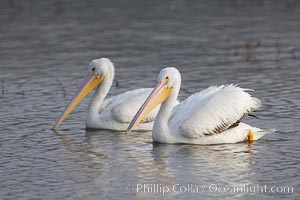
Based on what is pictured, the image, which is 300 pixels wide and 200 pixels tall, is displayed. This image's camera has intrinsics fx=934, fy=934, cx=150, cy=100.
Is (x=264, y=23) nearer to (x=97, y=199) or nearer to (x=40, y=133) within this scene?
(x=40, y=133)

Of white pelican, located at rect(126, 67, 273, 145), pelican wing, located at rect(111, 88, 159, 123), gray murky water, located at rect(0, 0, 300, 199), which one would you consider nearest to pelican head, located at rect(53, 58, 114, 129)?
gray murky water, located at rect(0, 0, 300, 199)

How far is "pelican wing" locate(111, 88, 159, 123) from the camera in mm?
10219

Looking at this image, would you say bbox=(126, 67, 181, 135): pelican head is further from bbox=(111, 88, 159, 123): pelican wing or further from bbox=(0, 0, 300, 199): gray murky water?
bbox=(111, 88, 159, 123): pelican wing

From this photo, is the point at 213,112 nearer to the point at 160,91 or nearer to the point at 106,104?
the point at 160,91

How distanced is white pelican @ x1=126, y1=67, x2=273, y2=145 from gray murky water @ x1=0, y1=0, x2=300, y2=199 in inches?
4.8

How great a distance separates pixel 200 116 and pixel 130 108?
42.4 inches

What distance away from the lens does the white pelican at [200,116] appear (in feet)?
31.0

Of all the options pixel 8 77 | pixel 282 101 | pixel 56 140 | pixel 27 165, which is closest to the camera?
pixel 27 165

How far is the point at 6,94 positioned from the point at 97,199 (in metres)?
4.92

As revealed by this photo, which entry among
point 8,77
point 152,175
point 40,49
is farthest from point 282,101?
point 40,49

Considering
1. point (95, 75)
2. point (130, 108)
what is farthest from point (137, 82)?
point (130, 108)

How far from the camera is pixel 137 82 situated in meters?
12.8

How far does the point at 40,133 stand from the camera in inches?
401

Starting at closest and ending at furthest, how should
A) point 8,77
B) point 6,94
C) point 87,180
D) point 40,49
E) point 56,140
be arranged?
1. point 87,180
2. point 56,140
3. point 6,94
4. point 8,77
5. point 40,49
